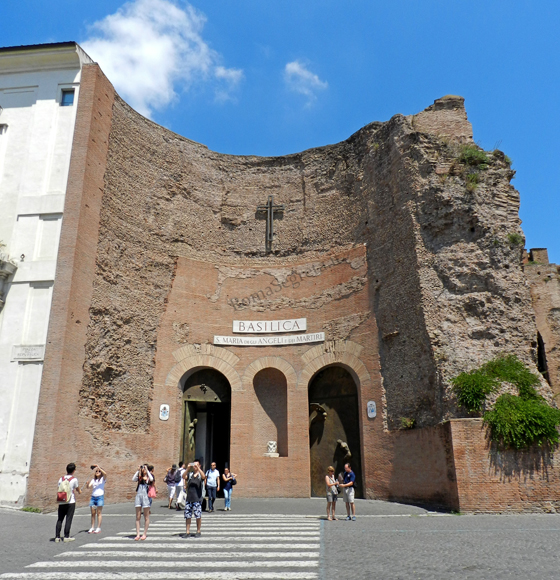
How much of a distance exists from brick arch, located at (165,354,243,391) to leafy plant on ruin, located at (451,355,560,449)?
7.29 metres

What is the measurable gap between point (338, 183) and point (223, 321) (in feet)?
22.5

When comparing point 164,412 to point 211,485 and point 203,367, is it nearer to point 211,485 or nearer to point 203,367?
point 203,367

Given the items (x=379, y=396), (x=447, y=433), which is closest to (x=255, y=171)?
(x=379, y=396)

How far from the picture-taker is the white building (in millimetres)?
12906

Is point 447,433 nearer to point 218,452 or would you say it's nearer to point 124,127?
point 218,452

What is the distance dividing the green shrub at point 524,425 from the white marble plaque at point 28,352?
37.1 ft

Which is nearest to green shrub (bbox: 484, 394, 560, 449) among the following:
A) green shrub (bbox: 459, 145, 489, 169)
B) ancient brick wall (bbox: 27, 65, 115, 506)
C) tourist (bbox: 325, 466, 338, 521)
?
tourist (bbox: 325, 466, 338, 521)

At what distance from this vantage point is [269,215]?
792 inches

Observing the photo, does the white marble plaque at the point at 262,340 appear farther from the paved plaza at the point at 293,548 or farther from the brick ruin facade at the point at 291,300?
the paved plaza at the point at 293,548

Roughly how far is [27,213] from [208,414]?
341 inches

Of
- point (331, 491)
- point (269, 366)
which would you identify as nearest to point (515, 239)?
point (269, 366)

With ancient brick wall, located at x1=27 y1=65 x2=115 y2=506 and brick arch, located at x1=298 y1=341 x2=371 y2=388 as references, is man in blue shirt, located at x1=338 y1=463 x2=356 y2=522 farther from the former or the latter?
ancient brick wall, located at x1=27 y1=65 x2=115 y2=506

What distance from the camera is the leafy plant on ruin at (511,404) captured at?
11430mm

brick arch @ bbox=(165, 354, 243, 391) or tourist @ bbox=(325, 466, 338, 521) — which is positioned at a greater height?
brick arch @ bbox=(165, 354, 243, 391)
